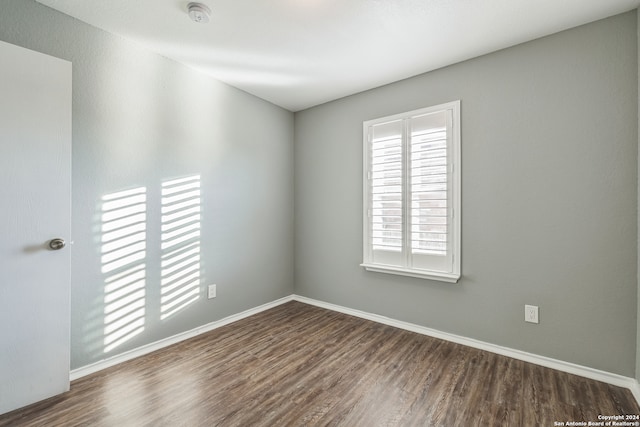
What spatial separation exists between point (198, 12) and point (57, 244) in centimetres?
171

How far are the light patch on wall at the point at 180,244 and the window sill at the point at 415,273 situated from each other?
5.59 feet

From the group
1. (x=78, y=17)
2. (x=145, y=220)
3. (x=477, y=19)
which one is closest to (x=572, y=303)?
(x=477, y=19)

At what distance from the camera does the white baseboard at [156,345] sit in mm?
2043

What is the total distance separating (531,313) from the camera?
2.25m

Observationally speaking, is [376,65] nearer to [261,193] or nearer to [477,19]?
[477,19]

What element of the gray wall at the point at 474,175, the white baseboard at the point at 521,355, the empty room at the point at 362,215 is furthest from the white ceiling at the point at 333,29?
the white baseboard at the point at 521,355

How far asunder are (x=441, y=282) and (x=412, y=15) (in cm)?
215

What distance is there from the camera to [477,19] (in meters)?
2.01

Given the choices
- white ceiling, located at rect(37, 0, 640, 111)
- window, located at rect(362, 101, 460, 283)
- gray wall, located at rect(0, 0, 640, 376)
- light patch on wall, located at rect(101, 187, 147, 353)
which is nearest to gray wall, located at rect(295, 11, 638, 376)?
gray wall, located at rect(0, 0, 640, 376)

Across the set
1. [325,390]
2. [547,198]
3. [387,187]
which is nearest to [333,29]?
[387,187]

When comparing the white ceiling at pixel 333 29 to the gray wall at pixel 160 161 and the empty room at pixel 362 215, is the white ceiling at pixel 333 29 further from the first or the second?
the gray wall at pixel 160 161

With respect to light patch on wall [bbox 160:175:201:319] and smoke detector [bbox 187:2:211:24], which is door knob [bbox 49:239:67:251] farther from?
smoke detector [bbox 187:2:211:24]

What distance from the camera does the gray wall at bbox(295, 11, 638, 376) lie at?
1.95 meters

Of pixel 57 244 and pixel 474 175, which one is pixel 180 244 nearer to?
pixel 57 244
